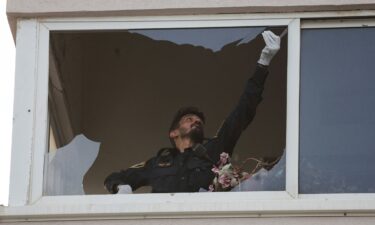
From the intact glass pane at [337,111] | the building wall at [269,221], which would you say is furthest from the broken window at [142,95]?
the building wall at [269,221]

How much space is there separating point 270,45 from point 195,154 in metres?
0.87

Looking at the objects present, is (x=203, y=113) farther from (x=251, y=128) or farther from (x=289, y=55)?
(x=289, y=55)

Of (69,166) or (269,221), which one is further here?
→ (69,166)

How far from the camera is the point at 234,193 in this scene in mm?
9445

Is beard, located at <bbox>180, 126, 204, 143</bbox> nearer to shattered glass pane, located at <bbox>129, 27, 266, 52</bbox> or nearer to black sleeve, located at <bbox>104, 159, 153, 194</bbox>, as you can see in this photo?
black sleeve, located at <bbox>104, 159, 153, 194</bbox>

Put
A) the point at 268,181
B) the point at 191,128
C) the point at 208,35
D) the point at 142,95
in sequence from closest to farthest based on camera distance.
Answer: the point at 268,181 → the point at 208,35 → the point at 191,128 → the point at 142,95

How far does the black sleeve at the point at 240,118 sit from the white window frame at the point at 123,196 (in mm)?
330

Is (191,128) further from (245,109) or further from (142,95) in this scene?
(142,95)

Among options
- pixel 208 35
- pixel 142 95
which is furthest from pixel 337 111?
pixel 142 95

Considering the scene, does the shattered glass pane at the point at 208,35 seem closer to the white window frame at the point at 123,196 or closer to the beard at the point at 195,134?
the white window frame at the point at 123,196

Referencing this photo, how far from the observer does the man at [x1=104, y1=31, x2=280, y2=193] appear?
9781mm

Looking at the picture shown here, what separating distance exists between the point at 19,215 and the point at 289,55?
1950 mm

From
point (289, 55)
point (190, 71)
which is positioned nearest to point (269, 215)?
point (289, 55)

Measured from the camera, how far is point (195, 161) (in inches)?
393
